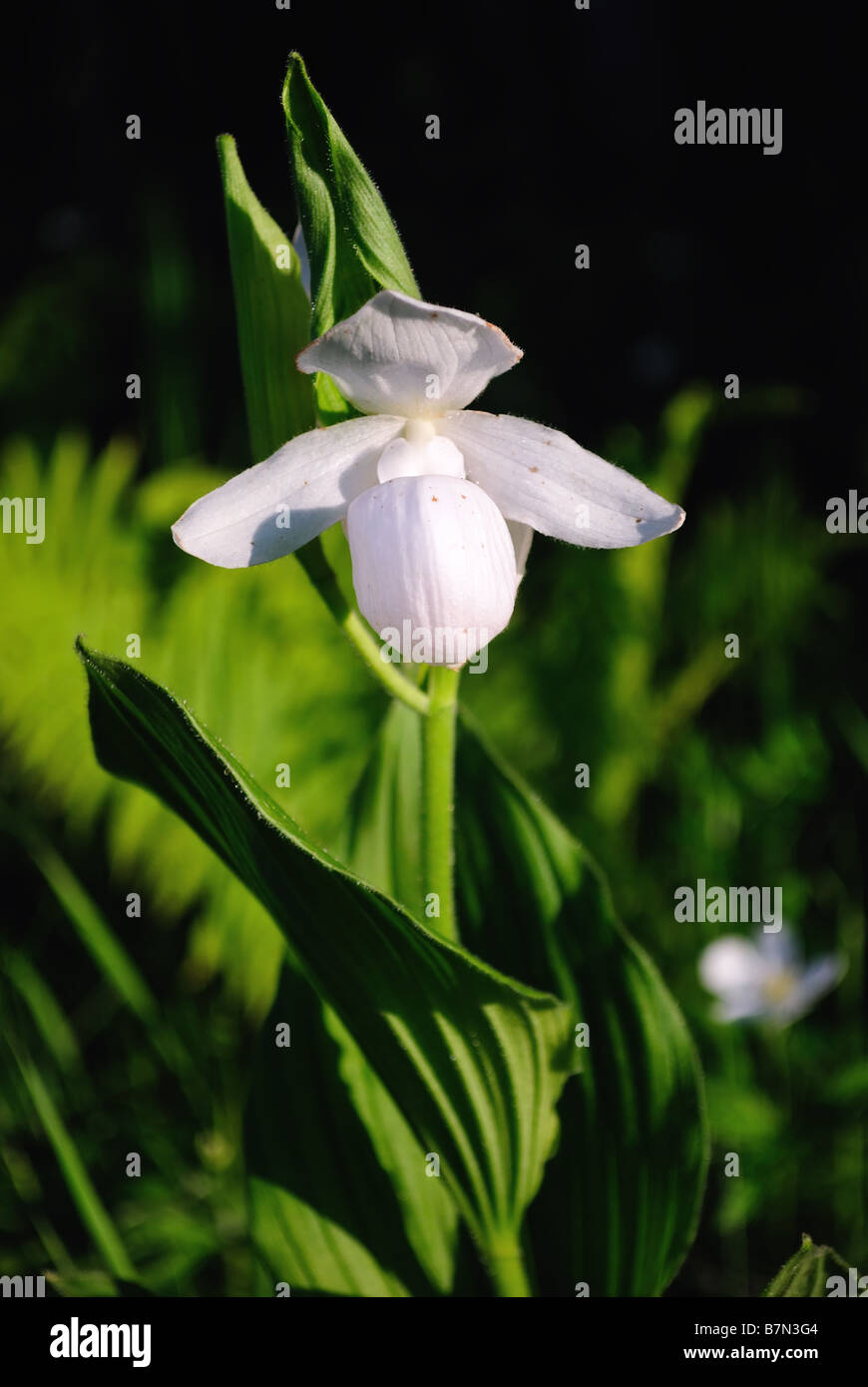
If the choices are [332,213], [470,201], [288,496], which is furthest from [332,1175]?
[470,201]

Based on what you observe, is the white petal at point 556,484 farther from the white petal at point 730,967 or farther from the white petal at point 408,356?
the white petal at point 730,967

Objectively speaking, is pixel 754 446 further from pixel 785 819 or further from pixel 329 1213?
pixel 329 1213

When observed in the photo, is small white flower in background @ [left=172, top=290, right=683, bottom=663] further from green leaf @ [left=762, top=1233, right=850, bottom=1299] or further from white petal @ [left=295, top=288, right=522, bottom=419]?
green leaf @ [left=762, top=1233, right=850, bottom=1299]

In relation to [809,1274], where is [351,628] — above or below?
above

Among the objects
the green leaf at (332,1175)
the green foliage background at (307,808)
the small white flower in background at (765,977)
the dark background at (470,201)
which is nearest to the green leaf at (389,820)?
the green leaf at (332,1175)

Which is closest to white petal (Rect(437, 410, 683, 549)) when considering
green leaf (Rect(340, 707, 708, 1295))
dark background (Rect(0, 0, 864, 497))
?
green leaf (Rect(340, 707, 708, 1295))

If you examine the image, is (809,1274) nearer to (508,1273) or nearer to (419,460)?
(508,1273)
